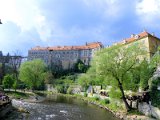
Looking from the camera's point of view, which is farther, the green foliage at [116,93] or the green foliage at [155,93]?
the green foliage at [116,93]

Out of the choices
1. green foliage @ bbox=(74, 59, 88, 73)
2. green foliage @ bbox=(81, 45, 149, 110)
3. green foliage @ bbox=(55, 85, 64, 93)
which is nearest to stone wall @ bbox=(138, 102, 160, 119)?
green foliage @ bbox=(81, 45, 149, 110)

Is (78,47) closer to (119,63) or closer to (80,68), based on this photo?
(80,68)

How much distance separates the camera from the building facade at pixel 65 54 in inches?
6794

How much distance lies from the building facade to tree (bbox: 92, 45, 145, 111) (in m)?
116

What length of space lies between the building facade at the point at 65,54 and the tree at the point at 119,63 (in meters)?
116

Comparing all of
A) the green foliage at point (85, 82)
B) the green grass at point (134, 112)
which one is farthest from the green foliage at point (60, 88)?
the green grass at point (134, 112)

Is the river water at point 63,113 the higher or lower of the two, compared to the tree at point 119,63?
lower

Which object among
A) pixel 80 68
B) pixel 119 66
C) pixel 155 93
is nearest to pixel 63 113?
pixel 119 66

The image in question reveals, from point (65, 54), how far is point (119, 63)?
441 feet

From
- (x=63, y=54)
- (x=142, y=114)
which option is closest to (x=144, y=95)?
(x=142, y=114)

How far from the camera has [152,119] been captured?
4012cm

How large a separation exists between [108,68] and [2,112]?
1840cm

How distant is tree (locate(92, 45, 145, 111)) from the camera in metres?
48.4

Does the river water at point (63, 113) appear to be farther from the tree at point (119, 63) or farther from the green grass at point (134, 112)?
the tree at point (119, 63)
